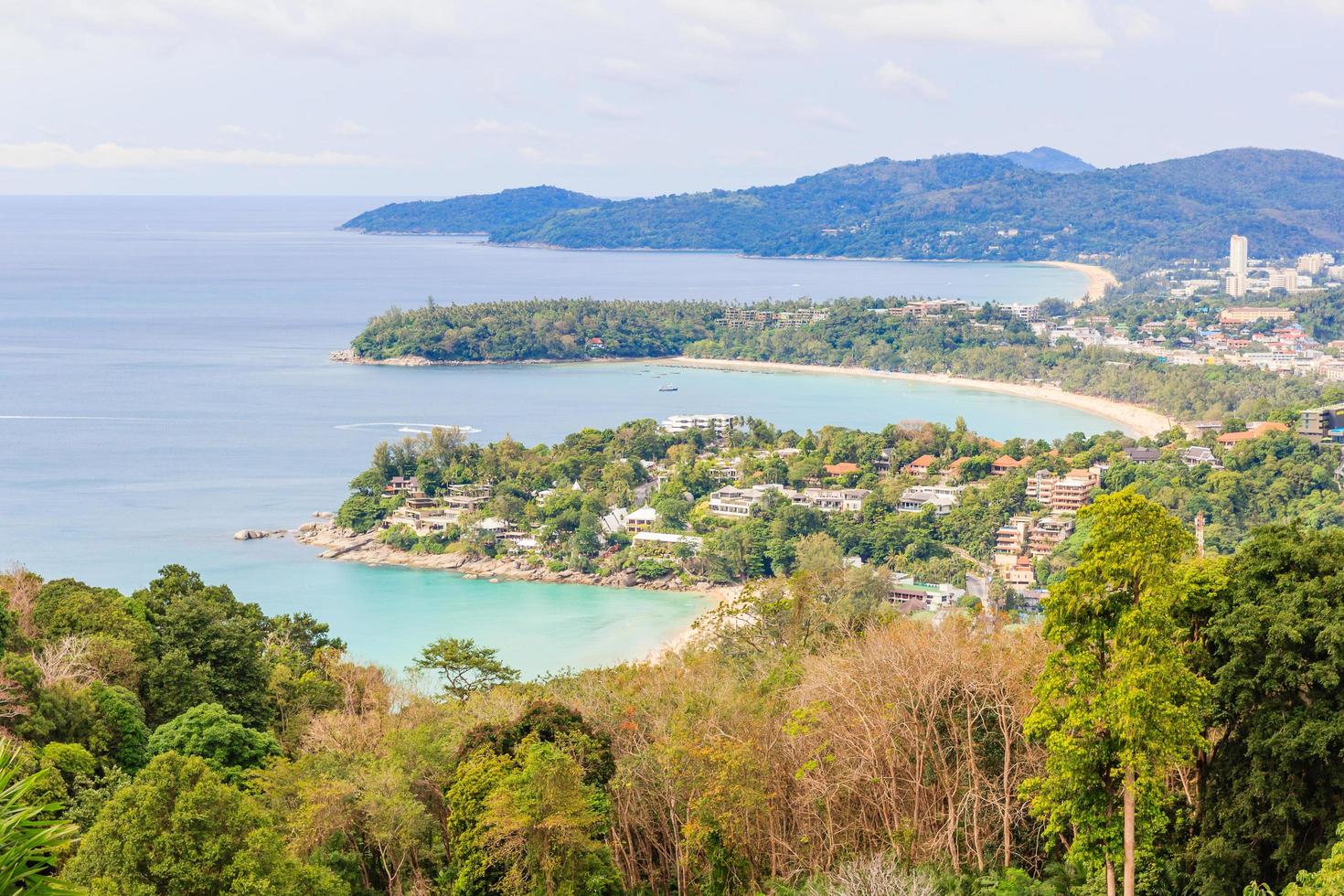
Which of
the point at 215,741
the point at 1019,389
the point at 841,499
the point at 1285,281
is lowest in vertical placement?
the point at 841,499

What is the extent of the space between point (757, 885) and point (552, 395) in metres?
32.1

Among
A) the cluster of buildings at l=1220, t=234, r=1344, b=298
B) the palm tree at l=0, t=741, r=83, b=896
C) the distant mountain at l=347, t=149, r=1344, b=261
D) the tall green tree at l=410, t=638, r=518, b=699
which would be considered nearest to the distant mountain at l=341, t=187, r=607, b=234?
the distant mountain at l=347, t=149, r=1344, b=261

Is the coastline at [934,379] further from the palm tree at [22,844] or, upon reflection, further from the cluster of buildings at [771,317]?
the palm tree at [22,844]

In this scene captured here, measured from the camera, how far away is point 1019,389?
40500mm

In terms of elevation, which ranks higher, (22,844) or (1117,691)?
(22,844)

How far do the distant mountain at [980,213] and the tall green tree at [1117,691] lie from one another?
91.0 meters

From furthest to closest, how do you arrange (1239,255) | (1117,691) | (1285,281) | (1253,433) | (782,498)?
(1239,255), (1285,281), (1253,433), (782,498), (1117,691)

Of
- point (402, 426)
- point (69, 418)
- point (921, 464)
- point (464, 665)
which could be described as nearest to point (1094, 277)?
point (402, 426)

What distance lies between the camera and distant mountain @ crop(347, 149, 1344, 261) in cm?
10006

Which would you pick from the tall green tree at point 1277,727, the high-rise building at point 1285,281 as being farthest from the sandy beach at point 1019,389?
the high-rise building at point 1285,281

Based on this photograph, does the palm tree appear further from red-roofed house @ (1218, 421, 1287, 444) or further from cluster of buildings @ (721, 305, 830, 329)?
cluster of buildings @ (721, 305, 830, 329)

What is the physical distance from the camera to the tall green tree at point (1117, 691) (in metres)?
5.67

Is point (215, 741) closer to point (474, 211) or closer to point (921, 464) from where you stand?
point (921, 464)

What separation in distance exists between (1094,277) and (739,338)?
42.1m
